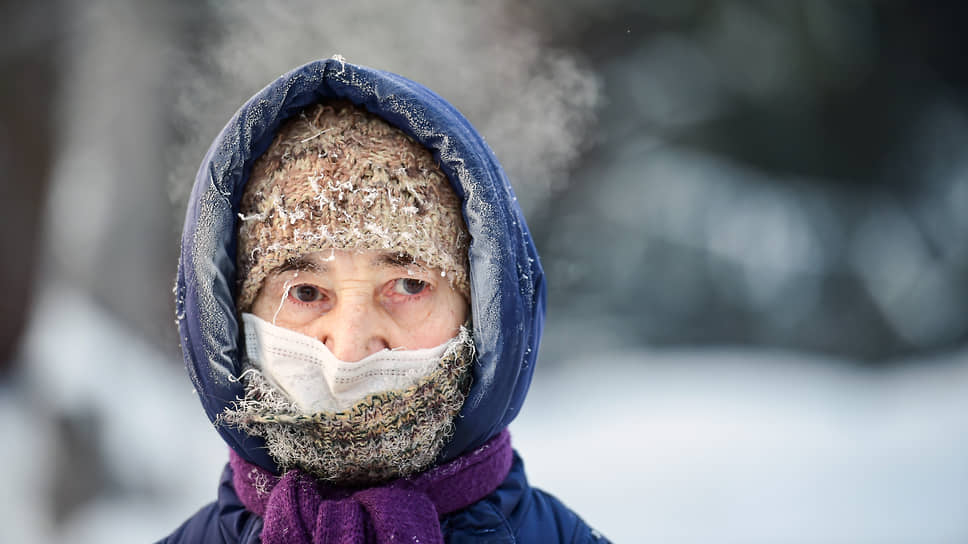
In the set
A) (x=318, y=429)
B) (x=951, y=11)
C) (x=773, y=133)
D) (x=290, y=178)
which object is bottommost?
(x=318, y=429)

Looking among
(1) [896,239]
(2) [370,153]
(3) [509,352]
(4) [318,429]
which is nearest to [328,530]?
(4) [318,429]

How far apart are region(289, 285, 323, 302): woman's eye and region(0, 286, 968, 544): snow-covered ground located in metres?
1.74

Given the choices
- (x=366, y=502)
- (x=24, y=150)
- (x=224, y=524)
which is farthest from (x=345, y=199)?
(x=24, y=150)

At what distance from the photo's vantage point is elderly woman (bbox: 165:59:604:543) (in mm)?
1126

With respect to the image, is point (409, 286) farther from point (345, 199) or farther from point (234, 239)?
point (234, 239)

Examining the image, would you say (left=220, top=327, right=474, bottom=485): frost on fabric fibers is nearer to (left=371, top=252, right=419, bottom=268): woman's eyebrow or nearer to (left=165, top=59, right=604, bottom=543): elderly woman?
(left=165, top=59, right=604, bottom=543): elderly woman

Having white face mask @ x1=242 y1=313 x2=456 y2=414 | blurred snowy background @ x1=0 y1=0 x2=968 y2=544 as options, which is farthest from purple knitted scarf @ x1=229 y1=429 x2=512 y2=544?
blurred snowy background @ x1=0 y1=0 x2=968 y2=544

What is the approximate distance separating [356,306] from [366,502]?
311 millimetres

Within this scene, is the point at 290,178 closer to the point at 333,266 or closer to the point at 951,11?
the point at 333,266

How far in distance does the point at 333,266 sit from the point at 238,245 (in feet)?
0.62

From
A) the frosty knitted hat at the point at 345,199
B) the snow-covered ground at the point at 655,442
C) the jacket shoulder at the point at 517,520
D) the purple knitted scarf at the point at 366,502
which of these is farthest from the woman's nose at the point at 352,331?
the snow-covered ground at the point at 655,442

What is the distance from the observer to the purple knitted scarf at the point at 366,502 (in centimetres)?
108

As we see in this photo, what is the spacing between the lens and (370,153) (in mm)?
1178

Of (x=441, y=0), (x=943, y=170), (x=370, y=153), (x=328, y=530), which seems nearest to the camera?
(x=328, y=530)
